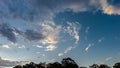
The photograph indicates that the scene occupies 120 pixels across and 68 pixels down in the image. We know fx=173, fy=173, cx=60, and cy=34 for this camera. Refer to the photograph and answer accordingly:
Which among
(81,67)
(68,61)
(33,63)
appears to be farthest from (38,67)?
Answer: (81,67)

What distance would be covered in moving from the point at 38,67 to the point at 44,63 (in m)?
6.82

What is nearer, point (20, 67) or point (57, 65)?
point (57, 65)

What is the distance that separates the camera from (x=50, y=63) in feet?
436

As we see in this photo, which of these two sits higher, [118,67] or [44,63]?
[44,63]

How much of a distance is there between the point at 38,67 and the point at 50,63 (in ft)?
32.6

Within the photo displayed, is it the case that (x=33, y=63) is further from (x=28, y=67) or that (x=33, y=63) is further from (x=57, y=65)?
(x=57, y=65)

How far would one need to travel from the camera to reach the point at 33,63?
136750 millimetres

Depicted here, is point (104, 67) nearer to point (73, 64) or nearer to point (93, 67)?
point (93, 67)

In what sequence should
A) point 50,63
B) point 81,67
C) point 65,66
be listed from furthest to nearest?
point 81,67 → point 50,63 → point 65,66

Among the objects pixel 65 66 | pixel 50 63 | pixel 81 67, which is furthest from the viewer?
pixel 81 67

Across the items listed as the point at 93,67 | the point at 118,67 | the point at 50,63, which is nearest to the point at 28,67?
the point at 50,63

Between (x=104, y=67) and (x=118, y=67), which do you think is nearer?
(x=118, y=67)

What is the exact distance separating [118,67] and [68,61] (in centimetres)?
3577

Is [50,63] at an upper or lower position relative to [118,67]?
upper
